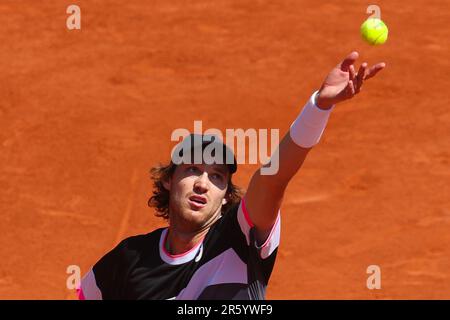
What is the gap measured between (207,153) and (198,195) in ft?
0.73

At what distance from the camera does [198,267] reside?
4574 mm

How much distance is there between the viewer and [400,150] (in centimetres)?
Answer: 1074

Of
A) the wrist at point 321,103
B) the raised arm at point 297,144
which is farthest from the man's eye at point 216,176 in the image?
the wrist at point 321,103

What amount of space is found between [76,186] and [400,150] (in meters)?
3.14

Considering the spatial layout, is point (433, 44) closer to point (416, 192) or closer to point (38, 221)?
point (416, 192)

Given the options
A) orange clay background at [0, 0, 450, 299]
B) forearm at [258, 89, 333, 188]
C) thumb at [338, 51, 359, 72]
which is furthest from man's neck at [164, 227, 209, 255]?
orange clay background at [0, 0, 450, 299]

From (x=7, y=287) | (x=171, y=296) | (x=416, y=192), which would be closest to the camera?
(x=171, y=296)

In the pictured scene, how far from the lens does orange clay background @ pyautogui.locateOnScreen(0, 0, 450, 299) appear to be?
9.80 metres

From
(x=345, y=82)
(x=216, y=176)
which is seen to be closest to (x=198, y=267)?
(x=216, y=176)

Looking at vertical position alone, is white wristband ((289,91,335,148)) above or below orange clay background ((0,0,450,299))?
below

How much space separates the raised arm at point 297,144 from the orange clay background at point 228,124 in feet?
16.8

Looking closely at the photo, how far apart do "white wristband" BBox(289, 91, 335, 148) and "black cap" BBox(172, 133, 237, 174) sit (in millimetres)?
522

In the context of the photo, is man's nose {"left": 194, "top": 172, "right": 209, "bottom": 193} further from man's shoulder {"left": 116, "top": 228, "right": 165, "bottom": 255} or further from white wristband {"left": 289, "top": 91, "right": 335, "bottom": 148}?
white wristband {"left": 289, "top": 91, "right": 335, "bottom": 148}

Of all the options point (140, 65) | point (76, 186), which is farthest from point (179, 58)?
point (76, 186)
